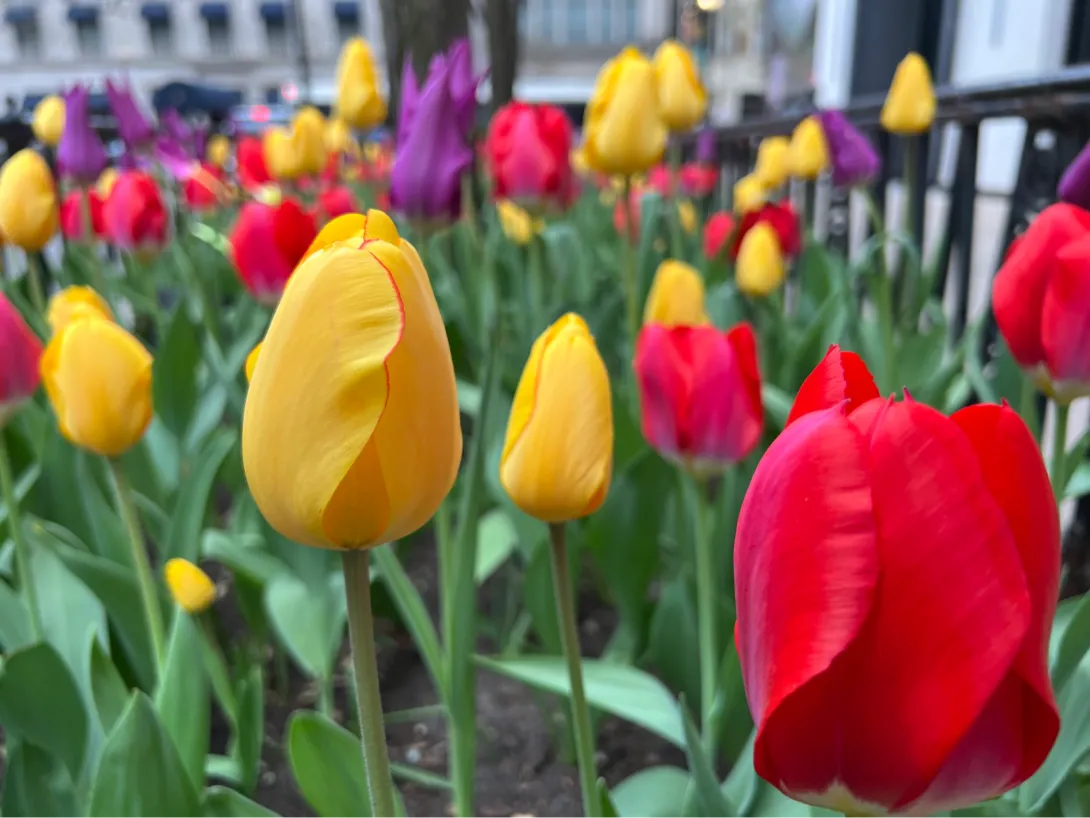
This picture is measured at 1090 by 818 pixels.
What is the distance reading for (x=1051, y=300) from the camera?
58cm

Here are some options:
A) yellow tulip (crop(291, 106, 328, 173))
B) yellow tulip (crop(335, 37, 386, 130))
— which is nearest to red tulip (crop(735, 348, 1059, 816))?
yellow tulip (crop(335, 37, 386, 130))

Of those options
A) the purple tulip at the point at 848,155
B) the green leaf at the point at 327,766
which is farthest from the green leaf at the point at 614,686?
the purple tulip at the point at 848,155

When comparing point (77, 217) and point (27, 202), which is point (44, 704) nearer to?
point (27, 202)

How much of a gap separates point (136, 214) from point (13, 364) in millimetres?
1117

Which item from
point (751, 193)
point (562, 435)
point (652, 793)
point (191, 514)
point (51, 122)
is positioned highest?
point (51, 122)

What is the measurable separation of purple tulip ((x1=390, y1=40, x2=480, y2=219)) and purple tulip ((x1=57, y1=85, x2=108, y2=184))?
2.44 ft

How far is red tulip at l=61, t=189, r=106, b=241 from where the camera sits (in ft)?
6.49

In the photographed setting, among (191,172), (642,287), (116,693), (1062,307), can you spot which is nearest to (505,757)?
(116,693)

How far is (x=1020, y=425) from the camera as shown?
0.26 meters

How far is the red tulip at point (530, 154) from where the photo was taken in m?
1.44

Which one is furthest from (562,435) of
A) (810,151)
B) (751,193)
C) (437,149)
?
(751,193)

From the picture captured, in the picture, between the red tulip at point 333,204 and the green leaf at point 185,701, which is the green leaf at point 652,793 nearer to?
the green leaf at point 185,701

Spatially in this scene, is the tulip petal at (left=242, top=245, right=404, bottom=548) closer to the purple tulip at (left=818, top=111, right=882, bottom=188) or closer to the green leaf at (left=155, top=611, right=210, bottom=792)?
the green leaf at (left=155, top=611, right=210, bottom=792)

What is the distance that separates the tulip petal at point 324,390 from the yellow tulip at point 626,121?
89cm
